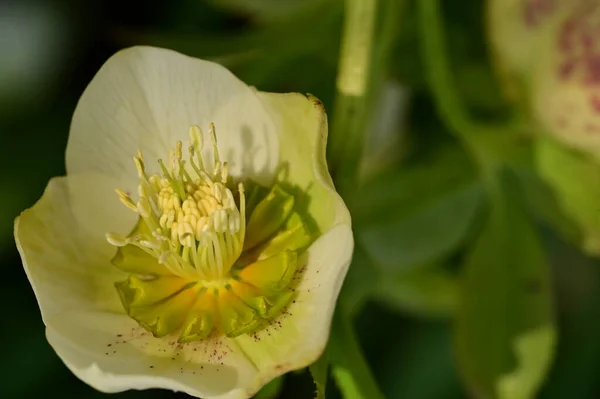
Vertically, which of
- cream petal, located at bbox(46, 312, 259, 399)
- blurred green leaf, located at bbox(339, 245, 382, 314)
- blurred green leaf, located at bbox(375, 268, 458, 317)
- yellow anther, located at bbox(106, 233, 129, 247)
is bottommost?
blurred green leaf, located at bbox(375, 268, 458, 317)

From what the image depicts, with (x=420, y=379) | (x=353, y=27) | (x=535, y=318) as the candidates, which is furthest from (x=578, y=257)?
(x=353, y=27)

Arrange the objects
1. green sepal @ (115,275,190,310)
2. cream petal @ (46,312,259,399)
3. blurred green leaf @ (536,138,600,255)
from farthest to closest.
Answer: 1. blurred green leaf @ (536,138,600,255)
2. green sepal @ (115,275,190,310)
3. cream petal @ (46,312,259,399)

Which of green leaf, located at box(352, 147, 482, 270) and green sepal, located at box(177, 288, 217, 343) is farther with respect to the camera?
green leaf, located at box(352, 147, 482, 270)

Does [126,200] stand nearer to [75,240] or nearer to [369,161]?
[75,240]

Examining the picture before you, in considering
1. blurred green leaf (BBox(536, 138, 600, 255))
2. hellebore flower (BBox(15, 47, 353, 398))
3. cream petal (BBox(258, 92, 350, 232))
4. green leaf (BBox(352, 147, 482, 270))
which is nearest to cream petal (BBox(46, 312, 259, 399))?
hellebore flower (BBox(15, 47, 353, 398))

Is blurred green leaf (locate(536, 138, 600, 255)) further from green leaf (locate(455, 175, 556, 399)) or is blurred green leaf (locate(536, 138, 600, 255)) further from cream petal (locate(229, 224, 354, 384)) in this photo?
cream petal (locate(229, 224, 354, 384))

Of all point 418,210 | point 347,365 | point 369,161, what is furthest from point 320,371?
point 369,161

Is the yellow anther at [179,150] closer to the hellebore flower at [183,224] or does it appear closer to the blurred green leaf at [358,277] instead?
the hellebore flower at [183,224]
